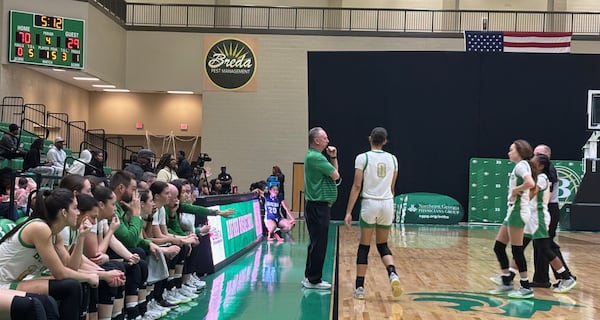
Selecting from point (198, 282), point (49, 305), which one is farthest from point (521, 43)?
point (49, 305)

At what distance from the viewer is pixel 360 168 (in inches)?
274

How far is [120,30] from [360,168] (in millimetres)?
19829

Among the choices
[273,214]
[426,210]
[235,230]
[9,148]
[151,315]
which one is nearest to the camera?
[151,315]

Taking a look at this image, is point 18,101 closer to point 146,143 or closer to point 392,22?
point 146,143

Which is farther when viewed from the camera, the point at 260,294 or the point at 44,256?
the point at 260,294

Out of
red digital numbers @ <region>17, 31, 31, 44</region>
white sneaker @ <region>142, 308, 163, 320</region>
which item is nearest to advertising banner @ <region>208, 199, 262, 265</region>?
white sneaker @ <region>142, 308, 163, 320</region>

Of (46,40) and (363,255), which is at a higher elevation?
(46,40)

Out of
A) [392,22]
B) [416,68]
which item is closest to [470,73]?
[416,68]

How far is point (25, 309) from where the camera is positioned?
3.68m

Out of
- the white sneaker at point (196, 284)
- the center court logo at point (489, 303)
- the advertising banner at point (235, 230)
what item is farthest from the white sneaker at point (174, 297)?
the center court logo at point (489, 303)

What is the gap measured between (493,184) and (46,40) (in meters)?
14.1

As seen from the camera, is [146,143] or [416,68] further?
[146,143]

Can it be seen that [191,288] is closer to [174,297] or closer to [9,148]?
[174,297]

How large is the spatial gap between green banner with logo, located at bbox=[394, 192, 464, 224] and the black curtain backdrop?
68 cm
